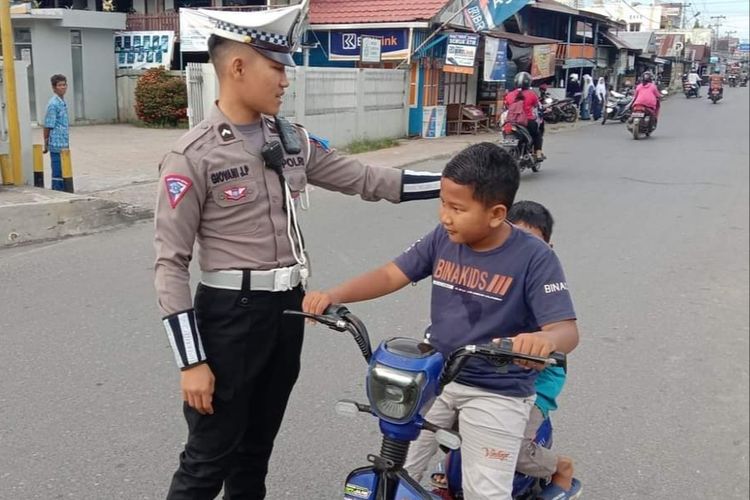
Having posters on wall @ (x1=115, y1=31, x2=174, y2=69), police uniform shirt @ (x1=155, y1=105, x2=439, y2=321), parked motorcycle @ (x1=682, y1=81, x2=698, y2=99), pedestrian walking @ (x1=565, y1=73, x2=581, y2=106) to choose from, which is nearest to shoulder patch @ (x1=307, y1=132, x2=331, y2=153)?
police uniform shirt @ (x1=155, y1=105, x2=439, y2=321)

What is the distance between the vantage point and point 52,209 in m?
6.87

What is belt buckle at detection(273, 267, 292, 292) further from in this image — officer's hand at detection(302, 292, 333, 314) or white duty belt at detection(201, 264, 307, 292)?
officer's hand at detection(302, 292, 333, 314)

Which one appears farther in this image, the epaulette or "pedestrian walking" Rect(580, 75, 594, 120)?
"pedestrian walking" Rect(580, 75, 594, 120)

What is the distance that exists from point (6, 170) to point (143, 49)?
12143mm

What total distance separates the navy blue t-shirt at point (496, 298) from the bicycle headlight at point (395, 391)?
39 centimetres

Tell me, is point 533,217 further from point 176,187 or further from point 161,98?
point 161,98

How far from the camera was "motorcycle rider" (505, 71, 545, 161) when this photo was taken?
36.7ft

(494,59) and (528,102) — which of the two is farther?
(494,59)

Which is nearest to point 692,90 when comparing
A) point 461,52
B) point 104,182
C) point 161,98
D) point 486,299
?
point 486,299

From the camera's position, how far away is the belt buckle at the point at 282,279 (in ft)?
6.84

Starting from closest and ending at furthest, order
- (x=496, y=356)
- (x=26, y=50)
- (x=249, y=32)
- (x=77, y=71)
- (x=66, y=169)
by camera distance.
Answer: (x=496, y=356), (x=249, y=32), (x=66, y=169), (x=26, y=50), (x=77, y=71)

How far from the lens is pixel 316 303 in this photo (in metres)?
1.91

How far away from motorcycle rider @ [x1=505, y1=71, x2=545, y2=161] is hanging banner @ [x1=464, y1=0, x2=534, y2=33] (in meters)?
6.44

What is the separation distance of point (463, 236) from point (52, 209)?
233 inches
